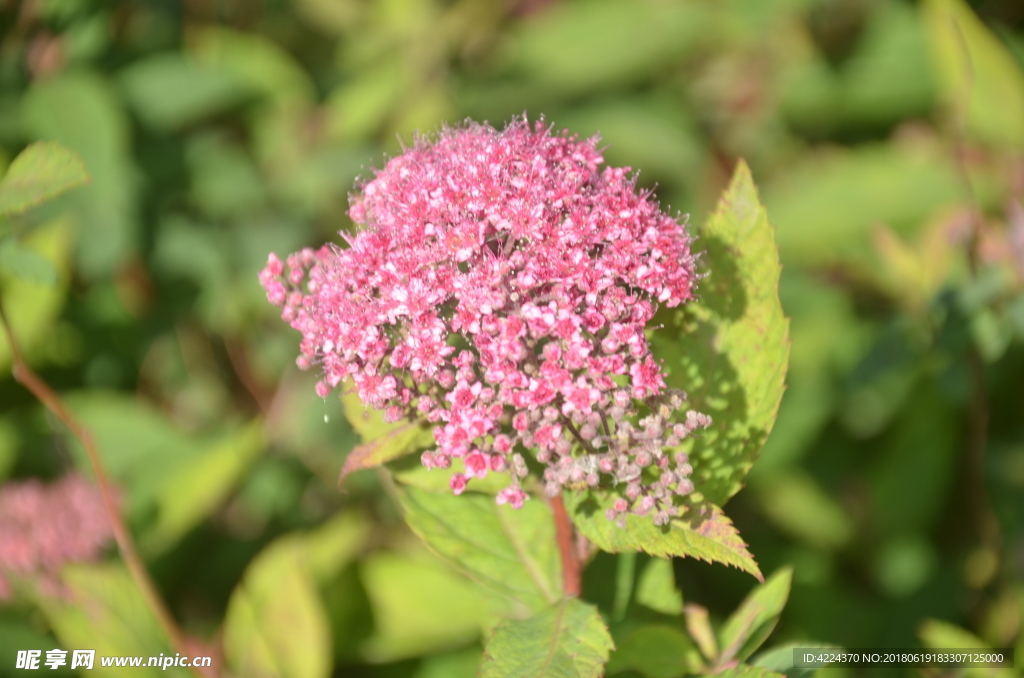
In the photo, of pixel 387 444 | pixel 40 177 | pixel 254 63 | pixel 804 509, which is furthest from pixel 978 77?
pixel 40 177

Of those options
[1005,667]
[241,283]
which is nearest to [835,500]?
[1005,667]

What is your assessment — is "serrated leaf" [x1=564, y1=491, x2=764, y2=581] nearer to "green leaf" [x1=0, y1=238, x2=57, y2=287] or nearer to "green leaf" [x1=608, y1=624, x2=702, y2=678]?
"green leaf" [x1=608, y1=624, x2=702, y2=678]

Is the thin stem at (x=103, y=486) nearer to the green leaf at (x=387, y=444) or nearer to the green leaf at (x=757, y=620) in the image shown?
the green leaf at (x=387, y=444)

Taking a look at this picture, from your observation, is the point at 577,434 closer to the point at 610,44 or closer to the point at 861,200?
the point at 861,200

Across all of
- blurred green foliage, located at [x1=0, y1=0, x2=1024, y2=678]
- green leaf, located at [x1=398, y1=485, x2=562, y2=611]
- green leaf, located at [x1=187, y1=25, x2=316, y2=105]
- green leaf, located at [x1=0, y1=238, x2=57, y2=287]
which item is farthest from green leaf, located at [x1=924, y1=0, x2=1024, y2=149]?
green leaf, located at [x1=0, y1=238, x2=57, y2=287]

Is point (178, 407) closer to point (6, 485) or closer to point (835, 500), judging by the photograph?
point (6, 485)
